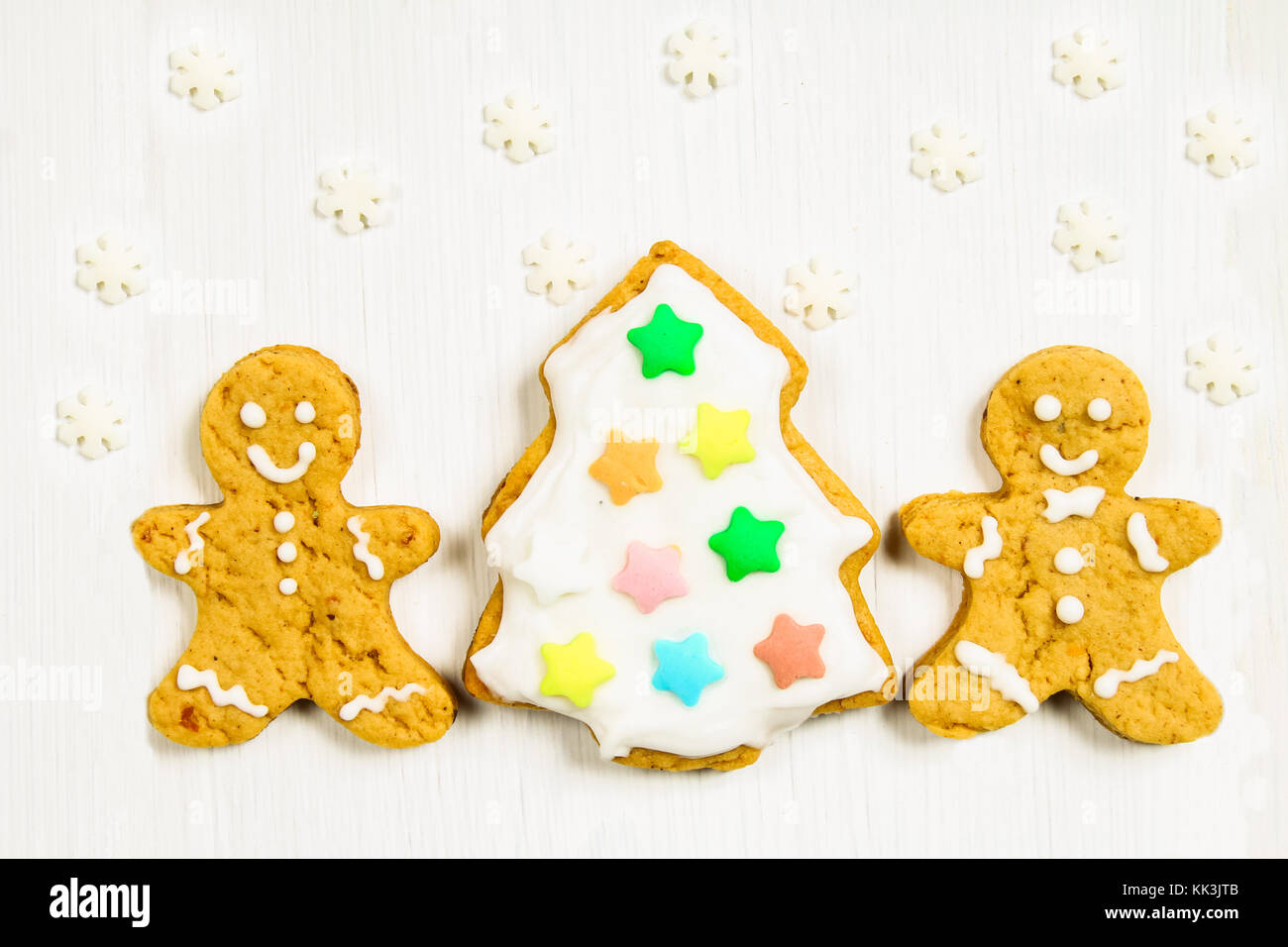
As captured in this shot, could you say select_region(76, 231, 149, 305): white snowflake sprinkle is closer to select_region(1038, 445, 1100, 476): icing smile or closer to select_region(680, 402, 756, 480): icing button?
select_region(680, 402, 756, 480): icing button

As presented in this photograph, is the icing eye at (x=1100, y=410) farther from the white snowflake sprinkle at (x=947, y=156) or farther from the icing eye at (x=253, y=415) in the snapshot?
the icing eye at (x=253, y=415)

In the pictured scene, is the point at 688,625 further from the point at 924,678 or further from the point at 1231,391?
the point at 1231,391

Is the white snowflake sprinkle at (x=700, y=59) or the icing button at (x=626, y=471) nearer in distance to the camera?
the icing button at (x=626, y=471)

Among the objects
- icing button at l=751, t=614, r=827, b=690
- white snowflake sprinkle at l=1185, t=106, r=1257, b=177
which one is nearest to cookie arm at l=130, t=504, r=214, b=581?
icing button at l=751, t=614, r=827, b=690

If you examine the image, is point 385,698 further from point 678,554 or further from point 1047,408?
point 1047,408

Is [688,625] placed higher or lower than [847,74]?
lower

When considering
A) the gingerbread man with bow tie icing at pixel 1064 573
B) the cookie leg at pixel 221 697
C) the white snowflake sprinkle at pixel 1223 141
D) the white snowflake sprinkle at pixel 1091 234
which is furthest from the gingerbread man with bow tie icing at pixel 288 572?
the white snowflake sprinkle at pixel 1223 141

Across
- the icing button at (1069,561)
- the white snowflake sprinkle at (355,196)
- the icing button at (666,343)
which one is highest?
the white snowflake sprinkle at (355,196)

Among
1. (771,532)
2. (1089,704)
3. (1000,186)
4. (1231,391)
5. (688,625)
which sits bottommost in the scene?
(1089,704)
